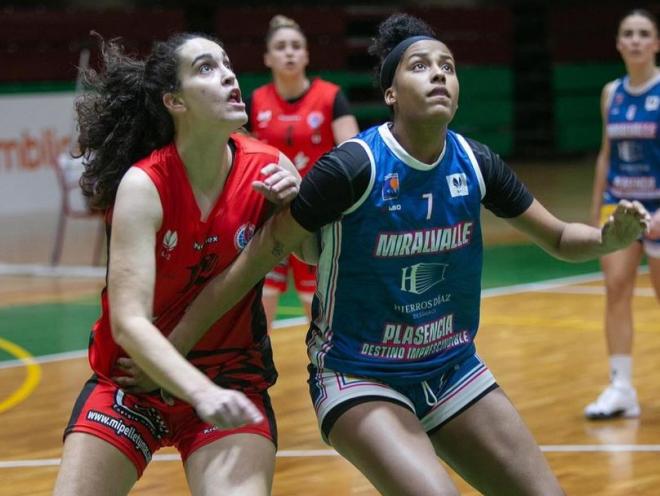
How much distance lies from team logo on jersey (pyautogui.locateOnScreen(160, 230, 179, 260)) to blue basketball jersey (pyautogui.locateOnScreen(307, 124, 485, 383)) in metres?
0.42

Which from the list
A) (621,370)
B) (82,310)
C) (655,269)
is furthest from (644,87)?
(82,310)

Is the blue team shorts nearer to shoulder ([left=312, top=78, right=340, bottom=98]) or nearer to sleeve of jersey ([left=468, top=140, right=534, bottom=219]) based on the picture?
sleeve of jersey ([left=468, top=140, right=534, bottom=219])

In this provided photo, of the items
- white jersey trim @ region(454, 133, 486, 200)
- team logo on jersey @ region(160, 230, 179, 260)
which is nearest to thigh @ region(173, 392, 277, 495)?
team logo on jersey @ region(160, 230, 179, 260)

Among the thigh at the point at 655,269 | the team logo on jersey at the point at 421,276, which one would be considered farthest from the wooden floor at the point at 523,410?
the team logo on jersey at the point at 421,276

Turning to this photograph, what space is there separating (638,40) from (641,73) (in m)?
0.19

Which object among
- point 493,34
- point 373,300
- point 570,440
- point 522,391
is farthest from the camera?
point 493,34

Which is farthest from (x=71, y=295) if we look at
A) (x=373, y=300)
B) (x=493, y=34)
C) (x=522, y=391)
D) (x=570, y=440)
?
(x=493, y=34)

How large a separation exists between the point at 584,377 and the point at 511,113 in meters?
14.1

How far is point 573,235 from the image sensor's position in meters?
3.96

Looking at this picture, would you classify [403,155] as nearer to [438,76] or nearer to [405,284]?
[438,76]

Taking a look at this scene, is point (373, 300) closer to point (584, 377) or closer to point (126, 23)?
point (584, 377)

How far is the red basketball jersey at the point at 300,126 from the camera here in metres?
7.40

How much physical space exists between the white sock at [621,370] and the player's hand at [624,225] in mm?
2682

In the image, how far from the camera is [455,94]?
3.71 metres
